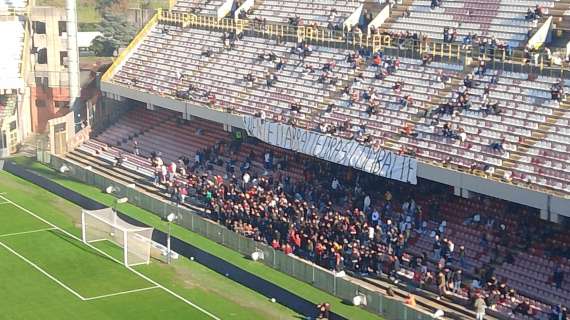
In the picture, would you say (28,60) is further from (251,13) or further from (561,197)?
(561,197)

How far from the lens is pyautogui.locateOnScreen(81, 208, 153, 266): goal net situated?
38.2 m

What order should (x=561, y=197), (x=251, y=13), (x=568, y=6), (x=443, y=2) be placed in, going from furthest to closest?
(x=251, y=13), (x=443, y=2), (x=568, y=6), (x=561, y=197)

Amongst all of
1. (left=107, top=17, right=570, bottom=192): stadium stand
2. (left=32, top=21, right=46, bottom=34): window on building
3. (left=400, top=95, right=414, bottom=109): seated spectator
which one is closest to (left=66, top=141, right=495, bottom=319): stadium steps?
(left=107, top=17, right=570, bottom=192): stadium stand

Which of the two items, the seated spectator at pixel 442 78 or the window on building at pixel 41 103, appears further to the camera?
the window on building at pixel 41 103

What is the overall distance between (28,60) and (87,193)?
55.7 feet

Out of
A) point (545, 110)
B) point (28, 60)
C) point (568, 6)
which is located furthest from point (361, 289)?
point (28, 60)

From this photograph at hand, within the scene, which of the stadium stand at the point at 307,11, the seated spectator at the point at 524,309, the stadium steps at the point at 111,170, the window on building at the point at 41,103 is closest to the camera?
the seated spectator at the point at 524,309

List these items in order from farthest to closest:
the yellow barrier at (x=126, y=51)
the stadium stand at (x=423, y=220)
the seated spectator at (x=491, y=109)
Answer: the yellow barrier at (x=126, y=51), the seated spectator at (x=491, y=109), the stadium stand at (x=423, y=220)

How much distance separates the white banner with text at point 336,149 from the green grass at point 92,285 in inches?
268

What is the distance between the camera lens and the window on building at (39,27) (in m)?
63.6

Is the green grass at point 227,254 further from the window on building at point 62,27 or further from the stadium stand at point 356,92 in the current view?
the window on building at point 62,27

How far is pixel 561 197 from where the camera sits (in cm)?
3047

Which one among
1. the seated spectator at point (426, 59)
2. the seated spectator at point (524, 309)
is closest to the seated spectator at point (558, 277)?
the seated spectator at point (524, 309)

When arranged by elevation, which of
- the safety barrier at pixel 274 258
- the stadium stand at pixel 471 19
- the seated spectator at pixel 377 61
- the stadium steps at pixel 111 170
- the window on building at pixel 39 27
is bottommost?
the safety barrier at pixel 274 258
